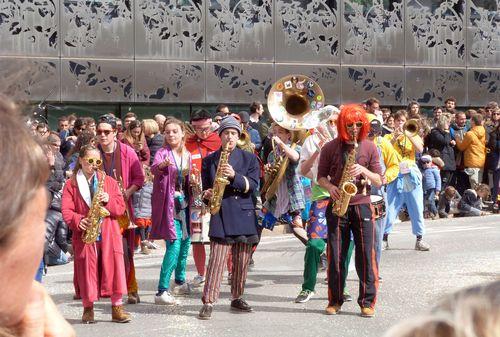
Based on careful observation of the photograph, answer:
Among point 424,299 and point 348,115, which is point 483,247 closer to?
point 424,299

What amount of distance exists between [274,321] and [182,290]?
185 cm

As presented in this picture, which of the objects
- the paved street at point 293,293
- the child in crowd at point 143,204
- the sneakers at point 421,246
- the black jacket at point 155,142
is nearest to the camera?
the paved street at point 293,293

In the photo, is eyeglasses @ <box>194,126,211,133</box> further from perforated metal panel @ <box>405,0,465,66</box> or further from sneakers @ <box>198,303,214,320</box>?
perforated metal panel @ <box>405,0,465,66</box>

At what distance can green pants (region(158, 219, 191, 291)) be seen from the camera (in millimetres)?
10023

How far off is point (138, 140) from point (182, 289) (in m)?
3.59

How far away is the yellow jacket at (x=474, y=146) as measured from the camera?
1930 cm

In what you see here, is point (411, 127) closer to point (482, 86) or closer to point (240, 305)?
point (240, 305)

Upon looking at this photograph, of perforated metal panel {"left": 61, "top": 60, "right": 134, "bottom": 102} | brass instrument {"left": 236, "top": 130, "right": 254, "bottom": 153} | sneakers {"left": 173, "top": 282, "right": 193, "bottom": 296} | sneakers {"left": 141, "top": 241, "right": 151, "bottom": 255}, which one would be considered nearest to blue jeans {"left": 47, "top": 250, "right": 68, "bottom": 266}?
sneakers {"left": 141, "top": 241, "right": 151, "bottom": 255}

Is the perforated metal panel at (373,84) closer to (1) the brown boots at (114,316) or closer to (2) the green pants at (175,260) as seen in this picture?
(2) the green pants at (175,260)

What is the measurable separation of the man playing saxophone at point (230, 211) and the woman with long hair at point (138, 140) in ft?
13.1

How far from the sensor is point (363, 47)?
23578 mm

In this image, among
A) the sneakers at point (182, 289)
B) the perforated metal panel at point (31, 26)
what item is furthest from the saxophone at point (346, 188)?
the perforated metal panel at point (31, 26)

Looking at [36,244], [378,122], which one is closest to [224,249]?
[378,122]

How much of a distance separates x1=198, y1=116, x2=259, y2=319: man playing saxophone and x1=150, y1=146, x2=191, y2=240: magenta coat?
0.79 meters
